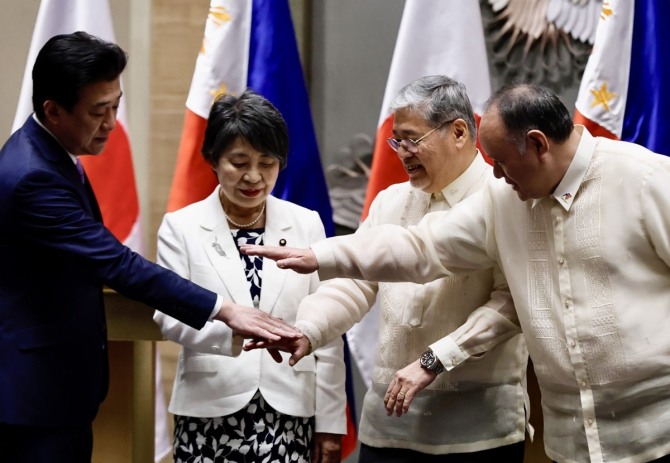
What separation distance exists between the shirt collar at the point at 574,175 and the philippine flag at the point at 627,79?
4.51ft

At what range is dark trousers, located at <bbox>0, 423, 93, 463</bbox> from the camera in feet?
8.03

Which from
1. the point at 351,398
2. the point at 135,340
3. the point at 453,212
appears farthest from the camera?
the point at 351,398

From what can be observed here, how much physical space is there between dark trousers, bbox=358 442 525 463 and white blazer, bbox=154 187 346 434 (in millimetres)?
138

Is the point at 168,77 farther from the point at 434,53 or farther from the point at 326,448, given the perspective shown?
the point at 326,448

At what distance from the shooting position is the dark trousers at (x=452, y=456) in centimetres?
261

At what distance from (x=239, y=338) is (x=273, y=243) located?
303mm

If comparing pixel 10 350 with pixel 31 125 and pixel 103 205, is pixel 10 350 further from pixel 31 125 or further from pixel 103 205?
pixel 103 205

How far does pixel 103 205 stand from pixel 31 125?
1.39 meters

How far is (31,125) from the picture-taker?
2.53 meters

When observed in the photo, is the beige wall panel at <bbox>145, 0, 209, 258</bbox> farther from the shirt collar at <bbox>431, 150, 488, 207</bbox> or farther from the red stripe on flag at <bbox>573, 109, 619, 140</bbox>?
the shirt collar at <bbox>431, 150, 488, 207</bbox>

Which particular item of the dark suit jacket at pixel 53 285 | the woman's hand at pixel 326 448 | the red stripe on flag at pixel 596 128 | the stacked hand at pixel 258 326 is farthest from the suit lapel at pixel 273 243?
the red stripe on flag at pixel 596 128

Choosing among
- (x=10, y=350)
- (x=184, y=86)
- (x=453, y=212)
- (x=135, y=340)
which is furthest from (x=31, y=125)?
(x=184, y=86)

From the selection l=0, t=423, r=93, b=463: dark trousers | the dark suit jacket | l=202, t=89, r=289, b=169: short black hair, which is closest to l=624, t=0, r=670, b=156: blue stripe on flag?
l=202, t=89, r=289, b=169: short black hair

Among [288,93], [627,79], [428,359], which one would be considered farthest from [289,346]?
[627,79]
